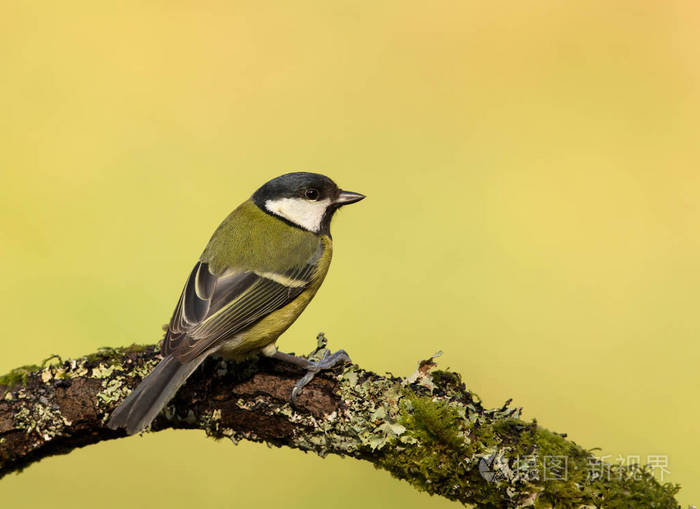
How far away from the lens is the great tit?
1882mm

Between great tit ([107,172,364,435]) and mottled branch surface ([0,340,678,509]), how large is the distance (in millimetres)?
99

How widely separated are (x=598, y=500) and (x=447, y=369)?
0.49 metres

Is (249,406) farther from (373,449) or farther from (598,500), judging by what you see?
(598,500)

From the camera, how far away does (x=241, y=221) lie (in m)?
2.54

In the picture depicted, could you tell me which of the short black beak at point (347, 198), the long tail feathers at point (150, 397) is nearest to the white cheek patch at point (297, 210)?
the short black beak at point (347, 198)

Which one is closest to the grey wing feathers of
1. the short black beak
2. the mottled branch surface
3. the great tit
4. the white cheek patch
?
the great tit

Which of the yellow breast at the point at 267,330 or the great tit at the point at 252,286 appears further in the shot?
the yellow breast at the point at 267,330

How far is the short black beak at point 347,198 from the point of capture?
2705mm

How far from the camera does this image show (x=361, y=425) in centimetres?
177

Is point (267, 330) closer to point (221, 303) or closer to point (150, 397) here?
point (221, 303)

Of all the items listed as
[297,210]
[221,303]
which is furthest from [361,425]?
[297,210]

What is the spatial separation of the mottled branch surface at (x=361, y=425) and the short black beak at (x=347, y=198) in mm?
859

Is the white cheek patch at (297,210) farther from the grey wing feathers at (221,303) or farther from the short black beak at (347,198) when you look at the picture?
the grey wing feathers at (221,303)

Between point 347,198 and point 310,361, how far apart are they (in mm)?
899
